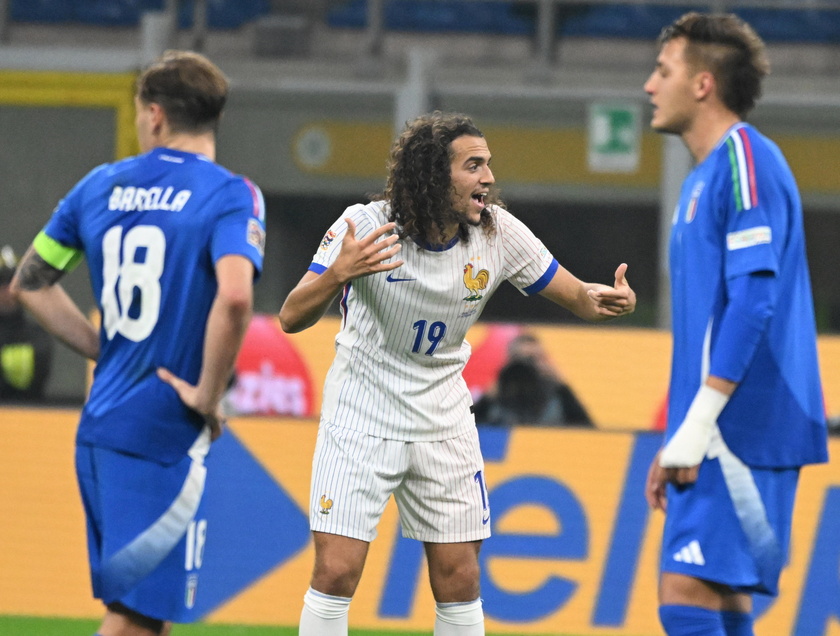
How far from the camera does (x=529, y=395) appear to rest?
6.32 metres

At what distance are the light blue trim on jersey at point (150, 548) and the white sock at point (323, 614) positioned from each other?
1.49 feet

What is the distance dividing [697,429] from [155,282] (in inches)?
54.0

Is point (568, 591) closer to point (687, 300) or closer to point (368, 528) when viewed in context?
Result: point (368, 528)

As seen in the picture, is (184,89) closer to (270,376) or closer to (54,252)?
(54,252)

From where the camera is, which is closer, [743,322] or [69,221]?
[743,322]

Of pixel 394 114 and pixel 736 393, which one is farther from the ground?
pixel 736 393

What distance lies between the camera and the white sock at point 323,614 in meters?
A: 3.33

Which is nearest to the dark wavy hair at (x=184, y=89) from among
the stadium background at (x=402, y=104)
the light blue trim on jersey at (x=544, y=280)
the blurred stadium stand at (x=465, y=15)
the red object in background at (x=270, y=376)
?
the light blue trim on jersey at (x=544, y=280)

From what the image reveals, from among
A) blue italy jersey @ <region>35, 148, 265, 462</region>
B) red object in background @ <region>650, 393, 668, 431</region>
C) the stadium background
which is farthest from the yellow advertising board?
blue italy jersey @ <region>35, 148, 265, 462</region>

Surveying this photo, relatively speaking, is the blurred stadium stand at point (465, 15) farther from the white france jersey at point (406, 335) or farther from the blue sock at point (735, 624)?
the blue sock at point (735, 624)

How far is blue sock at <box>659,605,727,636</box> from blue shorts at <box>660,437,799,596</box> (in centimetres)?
8

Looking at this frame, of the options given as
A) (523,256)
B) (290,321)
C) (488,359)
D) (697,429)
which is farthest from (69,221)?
(488,359)

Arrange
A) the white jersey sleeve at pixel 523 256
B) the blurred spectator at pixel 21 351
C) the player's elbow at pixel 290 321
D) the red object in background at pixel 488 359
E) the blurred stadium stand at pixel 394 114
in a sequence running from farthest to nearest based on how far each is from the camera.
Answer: the blurred stadium stand at pixel 394 114 < the blurred spectator at pixel 21 351 < the red object in background at pixel 488 359 < the white jersey sleeve at pixel 523 256 < the player's elbow at pixel 290 321

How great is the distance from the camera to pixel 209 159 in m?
3.22
